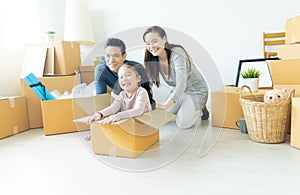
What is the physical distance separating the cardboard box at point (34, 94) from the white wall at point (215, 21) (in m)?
0.28

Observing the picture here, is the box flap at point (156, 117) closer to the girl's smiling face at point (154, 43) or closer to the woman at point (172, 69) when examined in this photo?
the woman at point (172, 69)

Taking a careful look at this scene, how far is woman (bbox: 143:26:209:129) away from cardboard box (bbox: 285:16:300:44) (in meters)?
0.58

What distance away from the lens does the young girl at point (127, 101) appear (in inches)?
31.4

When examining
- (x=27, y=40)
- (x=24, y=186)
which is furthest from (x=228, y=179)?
(x=27, y=40)

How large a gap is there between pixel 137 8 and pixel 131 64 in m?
1.20

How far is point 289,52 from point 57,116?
1222mm

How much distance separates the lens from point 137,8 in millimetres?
1870

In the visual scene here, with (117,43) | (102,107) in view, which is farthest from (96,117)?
(117,43)

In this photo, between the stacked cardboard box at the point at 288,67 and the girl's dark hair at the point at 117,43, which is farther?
the stacked cardboard box at the point at 288,67

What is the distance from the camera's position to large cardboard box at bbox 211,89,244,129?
128cm

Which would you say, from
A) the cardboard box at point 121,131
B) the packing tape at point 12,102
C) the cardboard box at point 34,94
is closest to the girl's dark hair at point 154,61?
the cardboard box at point 121,131

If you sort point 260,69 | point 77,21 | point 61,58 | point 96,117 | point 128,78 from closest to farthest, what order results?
point 128,78 → point 96,117 → point 260,69 → point 61,58 → point 77,21

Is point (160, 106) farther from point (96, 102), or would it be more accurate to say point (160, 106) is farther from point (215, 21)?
point (215, 21)

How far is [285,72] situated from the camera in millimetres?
1213
